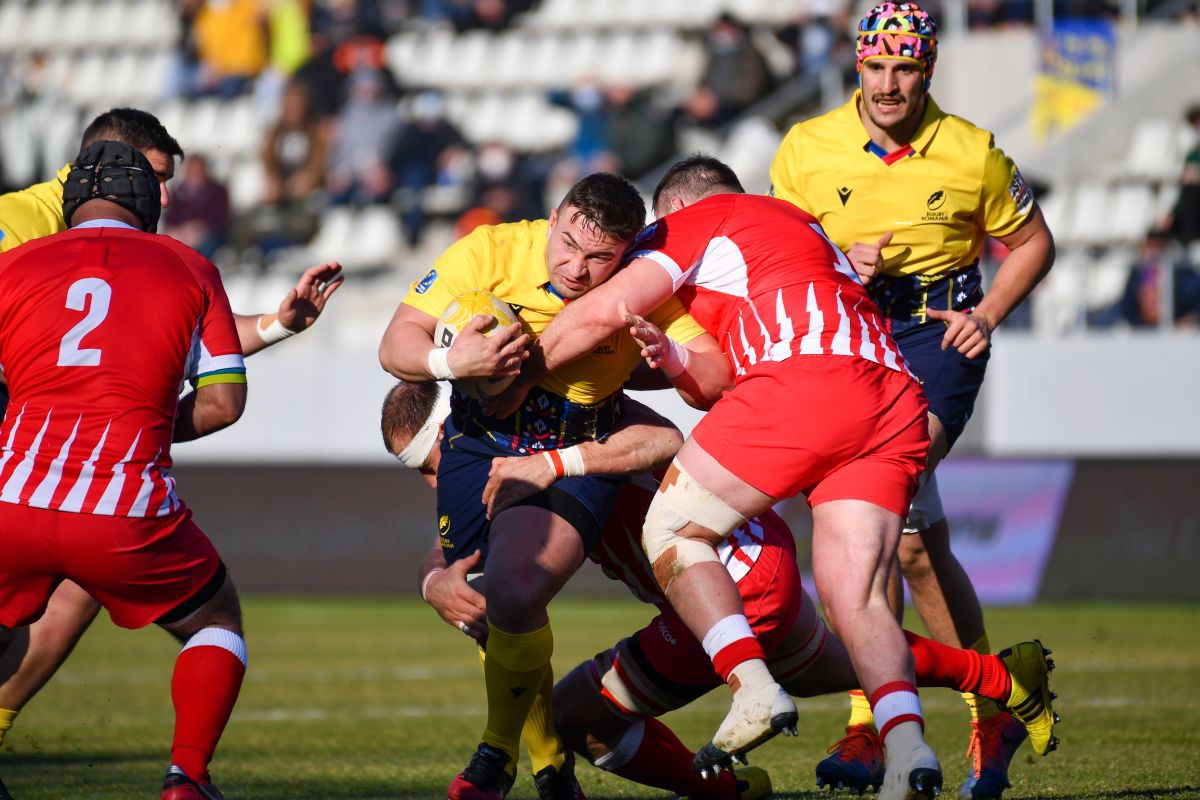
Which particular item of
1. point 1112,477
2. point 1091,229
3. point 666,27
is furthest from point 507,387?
point 666,27

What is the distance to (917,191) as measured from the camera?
6.51 metres

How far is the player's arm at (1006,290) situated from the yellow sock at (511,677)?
1807 millimetres

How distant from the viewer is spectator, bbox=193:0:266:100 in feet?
72.8

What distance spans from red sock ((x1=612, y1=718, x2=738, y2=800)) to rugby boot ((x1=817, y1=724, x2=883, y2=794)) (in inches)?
13.1

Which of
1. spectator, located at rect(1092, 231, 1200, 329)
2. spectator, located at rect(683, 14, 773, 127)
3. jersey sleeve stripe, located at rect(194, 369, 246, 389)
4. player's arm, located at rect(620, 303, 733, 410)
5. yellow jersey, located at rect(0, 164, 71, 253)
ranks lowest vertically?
spectator, located at rect(1092, 231, 1200, 329)

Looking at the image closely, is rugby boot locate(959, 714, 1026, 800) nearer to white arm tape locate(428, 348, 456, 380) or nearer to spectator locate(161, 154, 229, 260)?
white arm tape locate(428, 348, 456, 380)

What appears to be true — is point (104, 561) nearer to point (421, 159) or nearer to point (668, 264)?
point (668, 264)

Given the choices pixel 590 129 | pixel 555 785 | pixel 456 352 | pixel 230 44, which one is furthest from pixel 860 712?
pixel 230 44

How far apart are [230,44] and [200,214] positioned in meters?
4.21

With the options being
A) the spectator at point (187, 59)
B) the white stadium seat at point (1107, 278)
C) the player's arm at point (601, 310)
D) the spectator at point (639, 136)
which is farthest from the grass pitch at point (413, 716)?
the spectator at point (187, 59)

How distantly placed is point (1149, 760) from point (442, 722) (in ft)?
10.9

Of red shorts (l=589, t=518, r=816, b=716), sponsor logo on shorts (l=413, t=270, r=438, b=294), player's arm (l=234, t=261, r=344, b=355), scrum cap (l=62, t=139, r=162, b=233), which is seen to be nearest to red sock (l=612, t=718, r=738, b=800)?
red shorts (l=589, t=518, r=816, b=716)

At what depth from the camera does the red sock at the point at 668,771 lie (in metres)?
5.96

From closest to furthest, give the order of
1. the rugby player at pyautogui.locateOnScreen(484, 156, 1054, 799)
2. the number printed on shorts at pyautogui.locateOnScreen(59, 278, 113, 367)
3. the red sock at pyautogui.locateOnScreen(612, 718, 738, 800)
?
the number printed on shorts at pyautogui.locateOnScreen(59, 278, 113, 367) < the rugby player at pyautogui.locateOnScreen(484, 156, 1054, 799) < the red sock at pyautogui.locateOnScreen(612, 718, 738, 800)
